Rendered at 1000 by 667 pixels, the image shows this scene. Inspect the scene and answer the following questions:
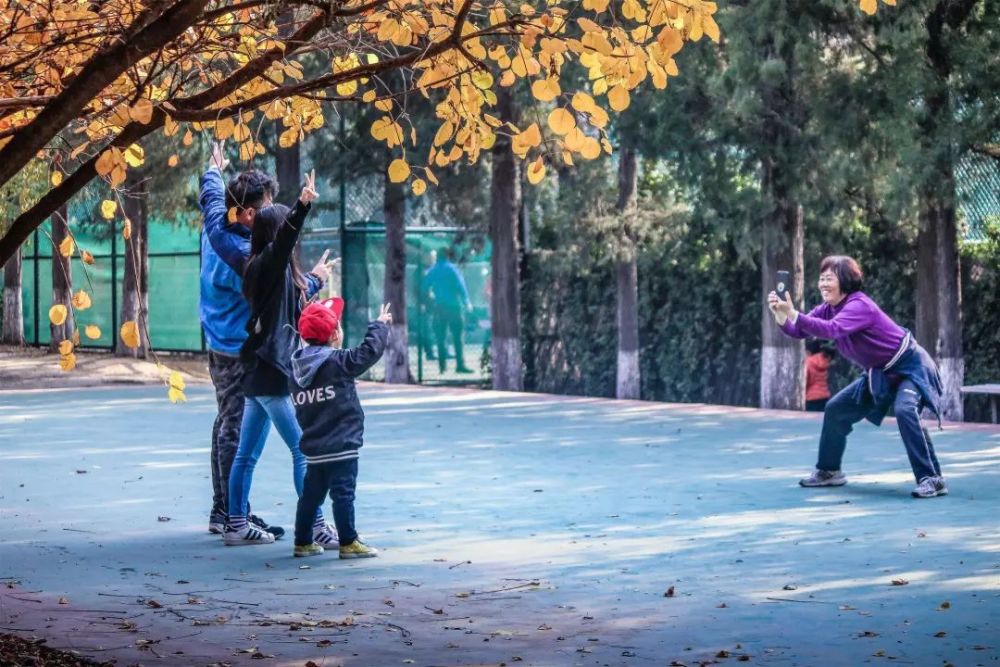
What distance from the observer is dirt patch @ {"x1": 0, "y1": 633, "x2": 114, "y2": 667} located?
560 cm

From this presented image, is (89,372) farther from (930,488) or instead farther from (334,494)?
(334,494)

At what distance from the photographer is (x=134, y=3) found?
5656 millimetres

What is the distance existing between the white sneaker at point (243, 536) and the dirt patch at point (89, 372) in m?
14.2

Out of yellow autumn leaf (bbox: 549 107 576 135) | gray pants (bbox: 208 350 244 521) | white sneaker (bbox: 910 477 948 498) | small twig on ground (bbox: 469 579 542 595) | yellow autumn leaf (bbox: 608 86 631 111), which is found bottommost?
small twig on ground (bbox: 469 579 542 595)

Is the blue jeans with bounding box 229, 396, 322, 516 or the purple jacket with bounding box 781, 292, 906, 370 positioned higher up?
the purple jacket with bounding box 781, 292, 906, 370

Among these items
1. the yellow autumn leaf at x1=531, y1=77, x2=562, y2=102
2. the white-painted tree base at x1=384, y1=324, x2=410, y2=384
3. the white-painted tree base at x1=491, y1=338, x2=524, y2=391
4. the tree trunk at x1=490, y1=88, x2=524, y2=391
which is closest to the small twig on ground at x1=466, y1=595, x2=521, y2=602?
the yellow autumn leaf at x1=531, y1=77, x2=562, y2=102

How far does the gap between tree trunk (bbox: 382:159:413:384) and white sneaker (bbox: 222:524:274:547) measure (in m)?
15.0

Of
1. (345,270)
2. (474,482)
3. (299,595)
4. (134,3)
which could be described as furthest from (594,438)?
(345,270)

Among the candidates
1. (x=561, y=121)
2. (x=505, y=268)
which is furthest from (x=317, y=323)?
(x=505, y=268)

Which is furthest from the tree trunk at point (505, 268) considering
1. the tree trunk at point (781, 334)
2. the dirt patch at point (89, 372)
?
the tree trunk at point (781, 334)

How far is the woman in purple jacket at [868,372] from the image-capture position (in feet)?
33.7

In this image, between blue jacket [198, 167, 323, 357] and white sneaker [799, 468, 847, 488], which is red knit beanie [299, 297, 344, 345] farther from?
white sneaker [799, 468, 847, 488]

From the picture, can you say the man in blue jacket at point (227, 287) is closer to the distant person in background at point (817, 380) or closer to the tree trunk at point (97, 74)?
the tree trunk at point (97, 74)

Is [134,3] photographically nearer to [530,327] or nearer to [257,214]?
[257,214]
